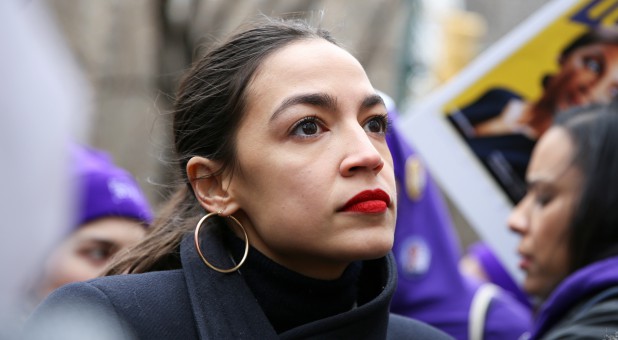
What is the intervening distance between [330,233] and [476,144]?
179cm

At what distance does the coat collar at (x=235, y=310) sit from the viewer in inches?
75.5

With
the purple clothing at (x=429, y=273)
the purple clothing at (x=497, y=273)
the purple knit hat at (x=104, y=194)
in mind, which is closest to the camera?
the purple knit hat at (x=104, y=194)

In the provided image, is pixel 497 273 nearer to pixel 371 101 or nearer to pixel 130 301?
pixel 371 101

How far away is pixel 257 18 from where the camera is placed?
8.02 feet

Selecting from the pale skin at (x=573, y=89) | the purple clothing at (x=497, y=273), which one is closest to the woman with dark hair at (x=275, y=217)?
the pale skin at (x=573, y=89)

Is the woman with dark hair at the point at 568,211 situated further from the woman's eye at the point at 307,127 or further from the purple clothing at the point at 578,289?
the woman's eye at the point at 307,127

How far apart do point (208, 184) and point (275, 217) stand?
0.26m

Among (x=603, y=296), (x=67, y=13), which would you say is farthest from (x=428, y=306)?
(x=67, y=13)

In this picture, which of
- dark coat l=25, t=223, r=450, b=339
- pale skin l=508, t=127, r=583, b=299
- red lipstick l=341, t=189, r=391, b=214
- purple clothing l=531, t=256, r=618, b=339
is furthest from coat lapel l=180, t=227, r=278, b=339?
pale skin l=508, t=127, r=583, b=299

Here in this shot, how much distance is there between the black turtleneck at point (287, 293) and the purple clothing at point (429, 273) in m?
1.53

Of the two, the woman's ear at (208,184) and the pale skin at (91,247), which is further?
the pale skin at (91,247)

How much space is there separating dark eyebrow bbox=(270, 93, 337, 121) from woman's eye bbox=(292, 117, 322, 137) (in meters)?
0.04

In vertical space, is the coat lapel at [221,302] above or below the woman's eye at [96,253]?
above

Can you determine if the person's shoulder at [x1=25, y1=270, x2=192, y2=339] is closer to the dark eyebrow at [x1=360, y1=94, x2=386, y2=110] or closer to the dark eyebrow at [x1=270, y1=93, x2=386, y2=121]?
the dark eyebrow at [x1=270, y1=93, x2=386, y2=121]
